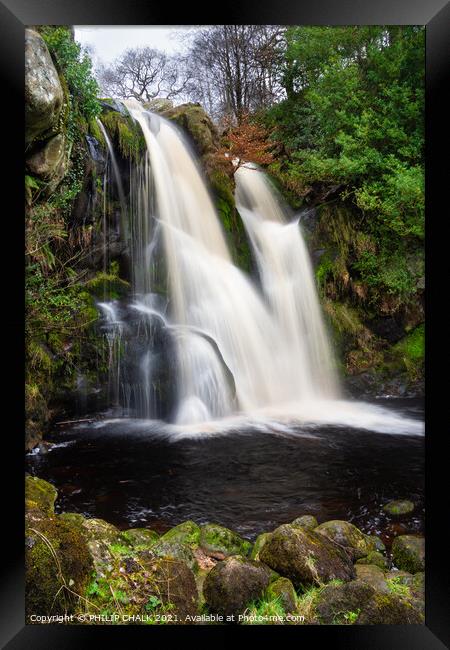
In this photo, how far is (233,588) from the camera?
2.67m

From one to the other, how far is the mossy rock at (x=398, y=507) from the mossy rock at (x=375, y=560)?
0.61m

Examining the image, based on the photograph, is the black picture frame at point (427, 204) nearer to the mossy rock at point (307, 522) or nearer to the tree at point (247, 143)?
the mossy rock at point (307, 522)

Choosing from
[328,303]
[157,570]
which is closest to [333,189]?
[328,303]

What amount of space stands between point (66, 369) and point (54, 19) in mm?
3770

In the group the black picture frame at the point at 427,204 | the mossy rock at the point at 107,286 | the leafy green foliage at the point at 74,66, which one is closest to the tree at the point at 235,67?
the leafy green foliage at the point at 74,66

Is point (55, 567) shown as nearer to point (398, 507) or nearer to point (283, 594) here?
point (283, 594)

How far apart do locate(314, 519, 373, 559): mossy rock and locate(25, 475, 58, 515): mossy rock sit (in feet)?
7.06

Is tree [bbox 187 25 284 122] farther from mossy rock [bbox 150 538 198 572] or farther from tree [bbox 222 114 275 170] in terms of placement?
mossy rock [bbox 150 538 198 572]

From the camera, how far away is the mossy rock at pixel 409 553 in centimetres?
324

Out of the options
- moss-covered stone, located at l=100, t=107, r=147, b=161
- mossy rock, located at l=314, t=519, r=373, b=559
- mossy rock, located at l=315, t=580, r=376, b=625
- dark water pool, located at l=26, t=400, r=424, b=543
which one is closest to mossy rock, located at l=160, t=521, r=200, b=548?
dark water pool, located at l=26, t=400, r=424, b=543

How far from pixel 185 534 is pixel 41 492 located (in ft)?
4.31

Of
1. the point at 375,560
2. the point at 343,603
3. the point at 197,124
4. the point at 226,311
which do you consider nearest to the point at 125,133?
the point at 197,124

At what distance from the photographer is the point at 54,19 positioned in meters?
2.82

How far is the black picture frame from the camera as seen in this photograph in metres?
2.69
